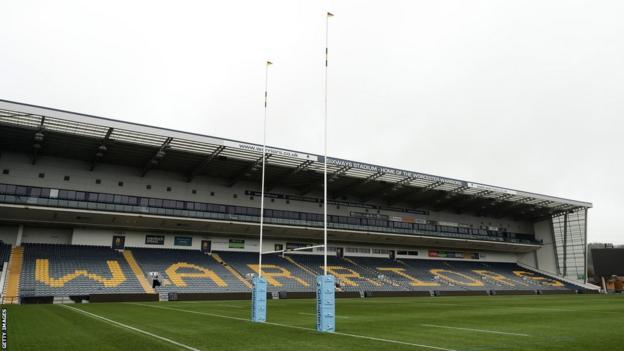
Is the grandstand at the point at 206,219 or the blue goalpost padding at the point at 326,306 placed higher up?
the grandstand at the point at 206,219

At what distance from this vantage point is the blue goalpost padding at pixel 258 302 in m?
17.4

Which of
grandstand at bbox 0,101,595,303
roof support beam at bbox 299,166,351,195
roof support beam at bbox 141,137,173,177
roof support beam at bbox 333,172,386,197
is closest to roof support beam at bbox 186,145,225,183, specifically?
grandstand at bbox 0,101,595,303

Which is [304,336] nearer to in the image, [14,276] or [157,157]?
[14,276]

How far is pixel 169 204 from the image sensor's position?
4500 centimetres

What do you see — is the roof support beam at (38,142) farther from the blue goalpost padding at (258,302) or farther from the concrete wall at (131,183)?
the blue goalpost padding at (258,302)

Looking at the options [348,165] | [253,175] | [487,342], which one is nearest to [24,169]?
[253,175]

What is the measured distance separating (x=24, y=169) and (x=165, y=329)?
3401cm

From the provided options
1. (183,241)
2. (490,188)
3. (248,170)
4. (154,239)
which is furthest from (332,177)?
(490,188)

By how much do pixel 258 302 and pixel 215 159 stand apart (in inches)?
1095

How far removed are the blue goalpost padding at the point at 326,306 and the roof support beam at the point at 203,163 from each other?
27386mm

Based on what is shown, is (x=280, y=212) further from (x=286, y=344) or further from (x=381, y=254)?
(x=286, y=344)

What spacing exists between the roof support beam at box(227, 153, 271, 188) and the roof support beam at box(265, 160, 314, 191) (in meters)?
3.91

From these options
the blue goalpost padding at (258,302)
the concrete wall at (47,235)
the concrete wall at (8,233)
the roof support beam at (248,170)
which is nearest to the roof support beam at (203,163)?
the roof support beam at (248,170)

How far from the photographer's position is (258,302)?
1756 centimetres
